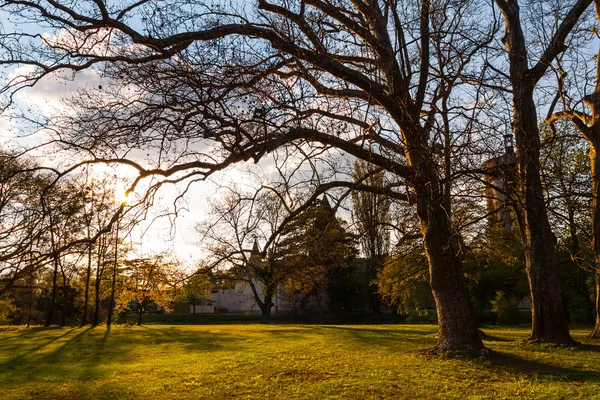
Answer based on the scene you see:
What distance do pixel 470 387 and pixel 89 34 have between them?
29.8 ft

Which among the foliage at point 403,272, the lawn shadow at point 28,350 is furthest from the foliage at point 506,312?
the lawn shadow at point 28,350

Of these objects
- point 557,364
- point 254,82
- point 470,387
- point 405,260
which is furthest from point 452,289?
point 405,260

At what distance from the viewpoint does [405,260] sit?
24359mm

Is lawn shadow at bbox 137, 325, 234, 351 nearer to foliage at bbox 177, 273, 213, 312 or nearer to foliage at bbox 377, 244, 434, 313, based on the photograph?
foliage at bbox 177, 273, 213, 312

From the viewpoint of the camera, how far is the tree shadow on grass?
9094 mm

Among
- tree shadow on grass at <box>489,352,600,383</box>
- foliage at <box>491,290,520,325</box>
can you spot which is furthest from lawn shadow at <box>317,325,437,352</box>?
foliage at <box>491,290,520,325</box>

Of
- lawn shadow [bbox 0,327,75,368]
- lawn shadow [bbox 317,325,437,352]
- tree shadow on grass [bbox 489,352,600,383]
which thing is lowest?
tree shadow on grass [bbox 489,352,600,383]

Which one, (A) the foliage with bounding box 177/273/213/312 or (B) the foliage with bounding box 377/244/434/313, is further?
(B) the foliage with bounding box 377/244/434/313

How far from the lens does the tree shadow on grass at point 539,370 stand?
29.8 ft

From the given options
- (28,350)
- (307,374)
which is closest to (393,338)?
(307,374)

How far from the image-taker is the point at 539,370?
10000 mm

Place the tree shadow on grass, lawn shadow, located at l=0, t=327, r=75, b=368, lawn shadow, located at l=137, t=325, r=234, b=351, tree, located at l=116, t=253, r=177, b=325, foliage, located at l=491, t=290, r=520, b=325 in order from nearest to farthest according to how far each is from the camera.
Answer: the tree shadow on grass → tree, located at l=116, t=253, r=177, b=325 → lawn shadow, located at l=0, t=327, r=75, b=368 → lawn shadow, located at l=137, t=325, r=234, b=351 → foliage, located at l=491, t=290, r=520, b=325

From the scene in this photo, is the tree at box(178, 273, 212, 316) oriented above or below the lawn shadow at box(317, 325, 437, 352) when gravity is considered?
above

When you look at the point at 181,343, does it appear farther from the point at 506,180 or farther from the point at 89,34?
the point at 506,180
